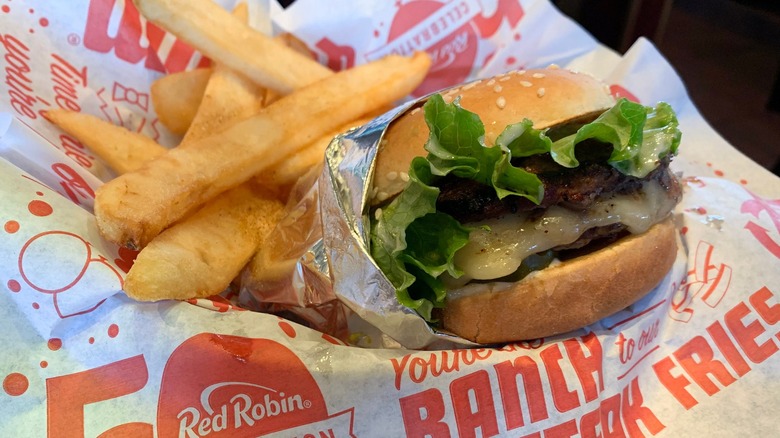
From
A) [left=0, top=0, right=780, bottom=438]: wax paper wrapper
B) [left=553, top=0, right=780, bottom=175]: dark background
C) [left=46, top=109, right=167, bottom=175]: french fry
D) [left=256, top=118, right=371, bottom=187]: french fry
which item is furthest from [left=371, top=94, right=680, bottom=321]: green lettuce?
[left=553, top=0, right=780, bottom=175]: dark background

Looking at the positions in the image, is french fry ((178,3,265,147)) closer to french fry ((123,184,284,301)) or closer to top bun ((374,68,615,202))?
french fry ((123,184,284,301))

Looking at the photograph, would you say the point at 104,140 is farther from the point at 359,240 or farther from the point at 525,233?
the point at 525,233

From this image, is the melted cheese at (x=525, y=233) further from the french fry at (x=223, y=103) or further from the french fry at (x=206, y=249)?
the french fry at (x=223, y=103)

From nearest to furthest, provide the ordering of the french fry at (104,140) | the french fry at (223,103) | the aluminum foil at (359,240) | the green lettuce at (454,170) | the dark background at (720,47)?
the green lettuce at (454,170) < the aluminum foil at (359,240) < the french fry at (104,140) < the french fry at (223,103) < the dark background at (720,47)

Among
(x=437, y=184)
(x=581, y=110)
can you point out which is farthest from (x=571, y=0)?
(x=437, y=184)

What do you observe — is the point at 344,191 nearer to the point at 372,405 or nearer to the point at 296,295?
the point at 296,295

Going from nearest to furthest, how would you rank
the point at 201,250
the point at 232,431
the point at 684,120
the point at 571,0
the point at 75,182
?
the point at 232,431
the point at 201,250
the point at 75,182
the point at 684,120
the point at 571,0

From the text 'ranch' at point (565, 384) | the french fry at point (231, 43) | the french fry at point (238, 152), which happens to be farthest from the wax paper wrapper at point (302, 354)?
the french fry at point (231, 43)
